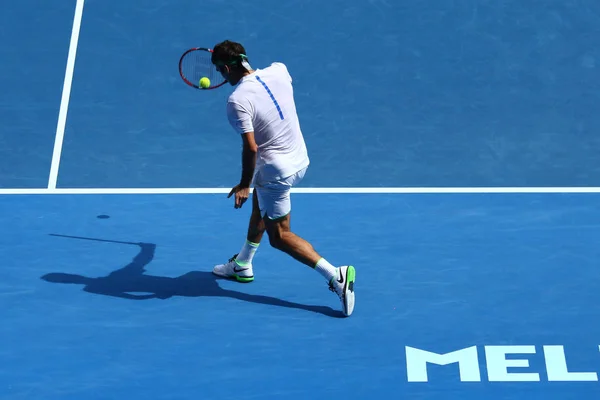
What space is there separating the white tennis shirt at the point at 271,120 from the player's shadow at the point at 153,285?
1102mm

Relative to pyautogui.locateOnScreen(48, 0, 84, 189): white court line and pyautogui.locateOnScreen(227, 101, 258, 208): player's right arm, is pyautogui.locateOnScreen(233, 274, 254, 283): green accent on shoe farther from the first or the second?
pyautogui.locateOnScreen(48, 0, 84, 189): white court line

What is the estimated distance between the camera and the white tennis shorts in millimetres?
9164

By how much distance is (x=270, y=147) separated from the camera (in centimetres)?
912

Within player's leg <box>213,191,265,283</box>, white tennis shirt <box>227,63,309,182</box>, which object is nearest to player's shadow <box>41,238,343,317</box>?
player's leg <box>213,191,265,283</box>

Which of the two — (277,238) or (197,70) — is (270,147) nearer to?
(277,238)

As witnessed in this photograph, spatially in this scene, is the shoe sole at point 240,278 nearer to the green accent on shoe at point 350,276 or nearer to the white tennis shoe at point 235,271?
the white tennis shoe at point 235,271

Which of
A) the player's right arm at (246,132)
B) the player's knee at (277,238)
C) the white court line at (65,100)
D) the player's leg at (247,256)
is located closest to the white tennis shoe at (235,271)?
the player's leg at (247,256)

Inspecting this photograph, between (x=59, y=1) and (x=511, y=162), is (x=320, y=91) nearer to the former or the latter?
(x=511, y=162)

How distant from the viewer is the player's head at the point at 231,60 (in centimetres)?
900

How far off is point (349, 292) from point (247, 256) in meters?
1.12

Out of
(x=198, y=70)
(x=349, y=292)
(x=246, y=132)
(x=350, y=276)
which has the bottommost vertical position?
(x=349, y=292)

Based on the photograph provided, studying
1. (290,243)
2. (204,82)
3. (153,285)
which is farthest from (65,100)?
(290,243)

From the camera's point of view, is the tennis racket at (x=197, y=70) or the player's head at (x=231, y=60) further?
the tennis racket at (x=197, y=70)

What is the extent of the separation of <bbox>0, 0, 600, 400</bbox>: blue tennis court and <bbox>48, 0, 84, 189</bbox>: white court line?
0.04 meters
